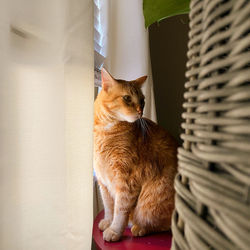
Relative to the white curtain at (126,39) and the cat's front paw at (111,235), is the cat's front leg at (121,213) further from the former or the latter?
the white curtain at (126,39)

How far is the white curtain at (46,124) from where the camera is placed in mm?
501

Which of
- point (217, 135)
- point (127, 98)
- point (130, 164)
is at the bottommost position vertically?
point (130, 164)

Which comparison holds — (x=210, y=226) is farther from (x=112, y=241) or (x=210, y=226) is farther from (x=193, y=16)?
(x=112, y=241)

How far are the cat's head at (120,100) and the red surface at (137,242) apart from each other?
398 millimetres

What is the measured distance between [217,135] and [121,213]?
0.61 meters

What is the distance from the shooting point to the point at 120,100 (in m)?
0.83

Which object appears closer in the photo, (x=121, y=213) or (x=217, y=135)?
(x=217, y=135)

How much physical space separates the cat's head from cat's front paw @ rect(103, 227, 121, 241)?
1.23 feet

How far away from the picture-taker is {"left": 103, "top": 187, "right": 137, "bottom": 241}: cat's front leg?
0.73 metres

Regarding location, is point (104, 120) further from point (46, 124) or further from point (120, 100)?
point (46, 124)

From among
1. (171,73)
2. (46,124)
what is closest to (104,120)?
(46,124)

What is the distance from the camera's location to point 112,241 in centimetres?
72

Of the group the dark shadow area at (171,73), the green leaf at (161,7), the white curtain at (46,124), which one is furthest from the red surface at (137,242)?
the dark shadow area at (171,73)

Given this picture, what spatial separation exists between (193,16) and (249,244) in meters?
0.23
